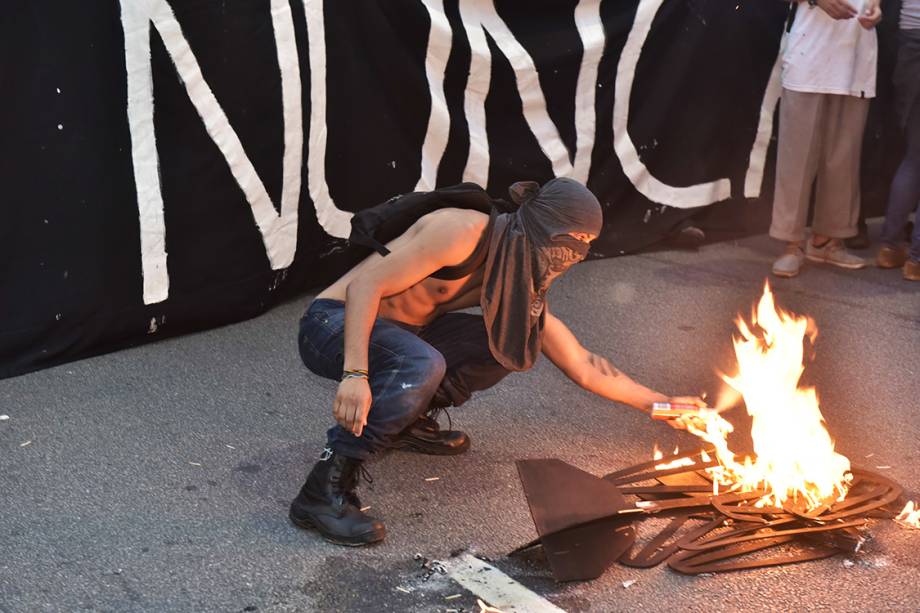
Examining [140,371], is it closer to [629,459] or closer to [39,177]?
[39,177]

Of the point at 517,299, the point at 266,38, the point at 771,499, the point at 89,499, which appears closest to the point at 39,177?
the point at 266,38

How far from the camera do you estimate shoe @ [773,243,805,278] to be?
682 cm

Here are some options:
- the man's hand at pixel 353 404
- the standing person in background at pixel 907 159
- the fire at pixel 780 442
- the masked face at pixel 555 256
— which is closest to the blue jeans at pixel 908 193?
the standing person in background at pixel 907 159

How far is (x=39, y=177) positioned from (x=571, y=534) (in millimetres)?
2699

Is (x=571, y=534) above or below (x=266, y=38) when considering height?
below

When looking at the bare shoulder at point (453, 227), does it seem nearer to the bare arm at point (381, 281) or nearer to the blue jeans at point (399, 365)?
the bare arm at point (381, 281)

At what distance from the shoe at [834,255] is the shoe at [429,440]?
139 inches

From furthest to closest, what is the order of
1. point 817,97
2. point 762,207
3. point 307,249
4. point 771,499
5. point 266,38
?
point 762,207 → point 817,97 → point 307,249 → point 266,38 → point 771,499

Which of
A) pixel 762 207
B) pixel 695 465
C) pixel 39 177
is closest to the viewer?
pixel 695 465

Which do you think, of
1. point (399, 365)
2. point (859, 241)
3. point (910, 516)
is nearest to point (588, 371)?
point (399, 365)

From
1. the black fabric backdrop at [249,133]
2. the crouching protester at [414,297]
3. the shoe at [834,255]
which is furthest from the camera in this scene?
the shoe at [834,255]

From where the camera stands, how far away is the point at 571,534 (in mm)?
3582

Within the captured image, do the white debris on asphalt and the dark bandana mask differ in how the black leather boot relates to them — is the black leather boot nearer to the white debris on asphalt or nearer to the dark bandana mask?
the white debris on asphalt

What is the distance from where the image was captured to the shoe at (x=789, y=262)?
22.4 ft
